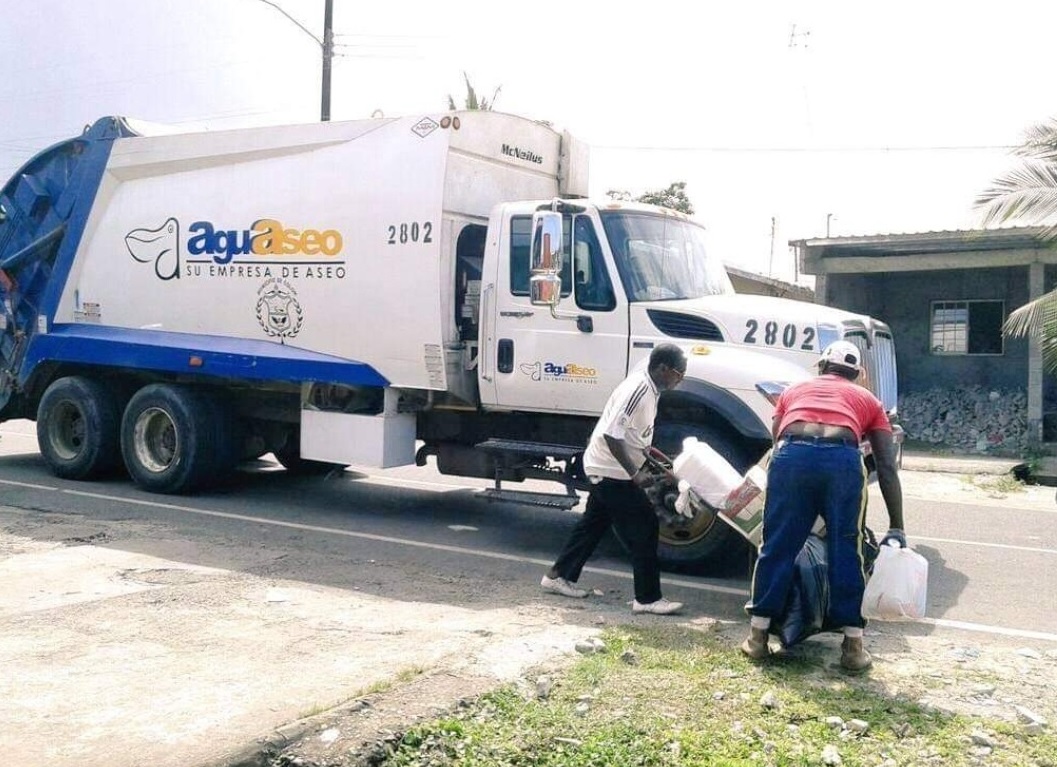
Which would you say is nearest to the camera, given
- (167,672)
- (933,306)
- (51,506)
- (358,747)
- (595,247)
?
(358,747)

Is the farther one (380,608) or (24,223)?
(24,223)

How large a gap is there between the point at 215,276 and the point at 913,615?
22.7 feet

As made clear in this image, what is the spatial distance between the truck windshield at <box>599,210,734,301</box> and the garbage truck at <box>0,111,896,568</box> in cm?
2

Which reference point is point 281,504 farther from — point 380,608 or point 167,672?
point 167,672

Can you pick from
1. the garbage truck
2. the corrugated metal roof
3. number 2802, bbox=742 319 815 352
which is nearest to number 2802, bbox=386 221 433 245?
the garbage truck

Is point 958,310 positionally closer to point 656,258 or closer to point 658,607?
point 656,258

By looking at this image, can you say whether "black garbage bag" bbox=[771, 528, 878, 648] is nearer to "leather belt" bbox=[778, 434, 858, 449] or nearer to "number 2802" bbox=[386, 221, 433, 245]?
"leather belt" bbox=[778, 434, 858, 449]

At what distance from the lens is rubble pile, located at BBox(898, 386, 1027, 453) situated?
1681 centimetres

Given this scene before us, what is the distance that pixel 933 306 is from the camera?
19.4m

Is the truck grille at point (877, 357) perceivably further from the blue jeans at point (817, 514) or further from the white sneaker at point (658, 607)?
the blue jeans at point (817, 514)

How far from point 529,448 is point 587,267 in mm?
1459

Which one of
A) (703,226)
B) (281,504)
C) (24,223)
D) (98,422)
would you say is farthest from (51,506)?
(703,226)

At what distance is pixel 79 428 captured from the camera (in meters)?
11.1

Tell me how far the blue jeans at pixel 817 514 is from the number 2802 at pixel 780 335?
227 centimetres
